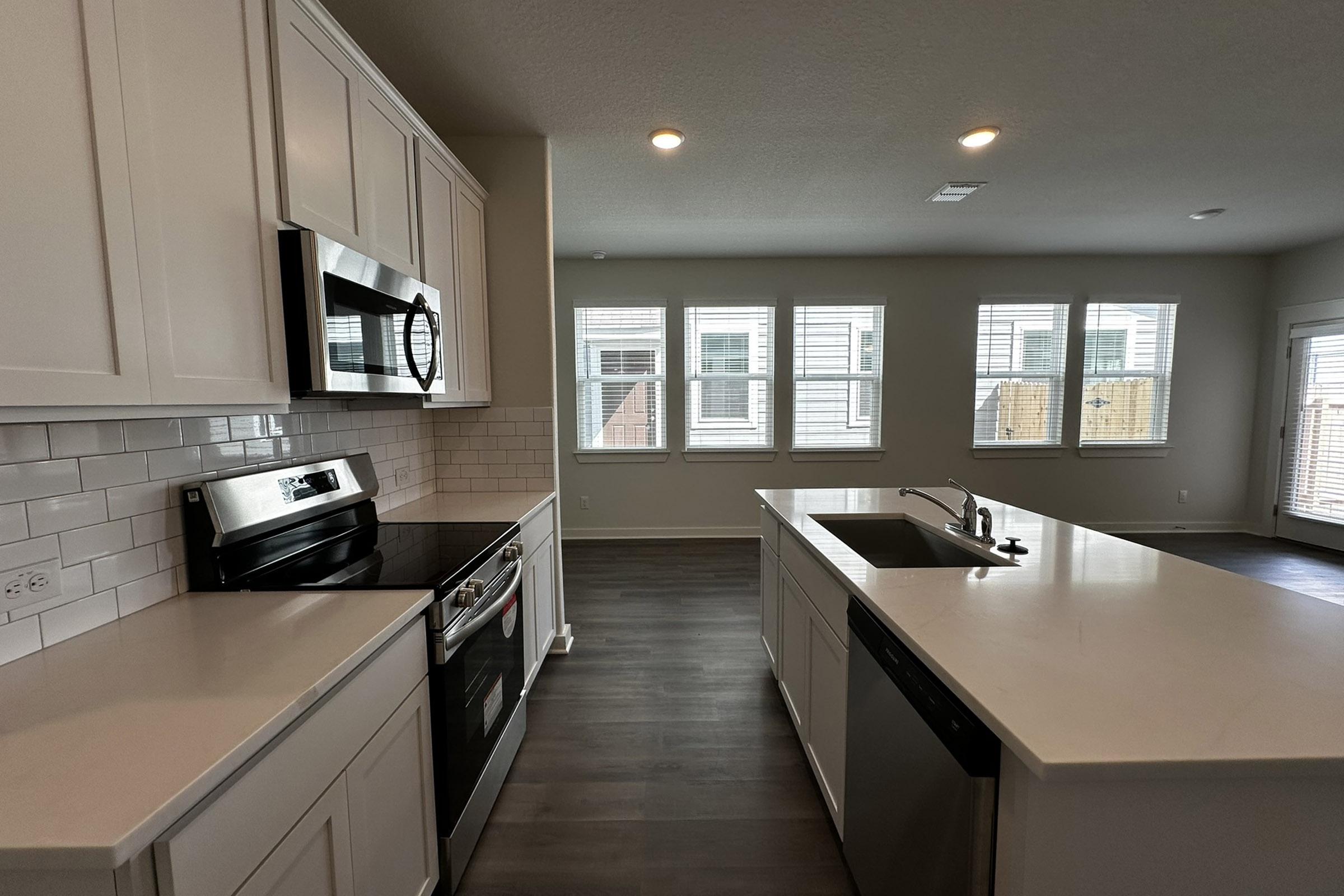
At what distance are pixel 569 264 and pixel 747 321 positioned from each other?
1.79 meters

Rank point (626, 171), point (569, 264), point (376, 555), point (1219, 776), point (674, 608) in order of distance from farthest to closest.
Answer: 1. point (569, 264)
2. point (674, 608)
3. point (626, 171)
4. point (376, 555)
5. point (1219, 776)

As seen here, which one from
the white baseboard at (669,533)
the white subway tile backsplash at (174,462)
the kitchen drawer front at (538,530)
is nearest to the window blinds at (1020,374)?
the white baseboard at (669,533)

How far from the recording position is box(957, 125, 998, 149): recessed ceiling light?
2619 mm

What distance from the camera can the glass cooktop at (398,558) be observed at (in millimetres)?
1340

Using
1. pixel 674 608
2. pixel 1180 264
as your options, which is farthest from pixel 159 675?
pixel 1180 264

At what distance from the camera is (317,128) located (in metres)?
1.40

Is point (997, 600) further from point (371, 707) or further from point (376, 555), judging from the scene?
point (376, 555)

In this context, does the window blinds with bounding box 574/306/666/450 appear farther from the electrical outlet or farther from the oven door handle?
the electrical outlet

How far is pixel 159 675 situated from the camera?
2.91 ft

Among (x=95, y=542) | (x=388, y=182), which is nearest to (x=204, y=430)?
(x=95, y=542)

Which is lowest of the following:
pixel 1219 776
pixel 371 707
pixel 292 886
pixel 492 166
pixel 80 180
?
pixel 292 886

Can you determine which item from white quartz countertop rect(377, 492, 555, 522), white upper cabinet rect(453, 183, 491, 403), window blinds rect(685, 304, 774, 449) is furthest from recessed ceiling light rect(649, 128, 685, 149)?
window blinds rect(685, 304, 774, 449)

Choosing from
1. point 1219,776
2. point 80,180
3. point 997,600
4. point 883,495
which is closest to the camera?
point 1219,776

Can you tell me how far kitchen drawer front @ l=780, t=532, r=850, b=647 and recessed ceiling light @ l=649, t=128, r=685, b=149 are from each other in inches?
79.1
